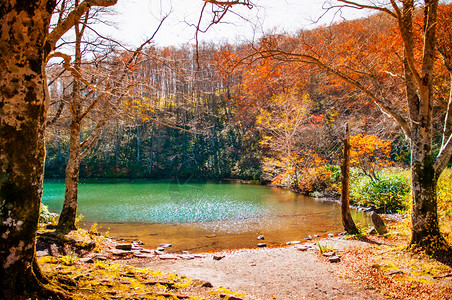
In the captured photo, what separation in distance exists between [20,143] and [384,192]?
14456mm

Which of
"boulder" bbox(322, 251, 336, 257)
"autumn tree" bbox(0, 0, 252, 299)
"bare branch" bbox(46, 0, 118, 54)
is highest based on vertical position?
"bare branch" bbox(46, 0, 118, 54)

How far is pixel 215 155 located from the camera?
31.1 meters

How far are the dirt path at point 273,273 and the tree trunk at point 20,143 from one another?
8.74 feet

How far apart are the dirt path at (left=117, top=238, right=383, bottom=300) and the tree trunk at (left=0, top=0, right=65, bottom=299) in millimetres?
2664

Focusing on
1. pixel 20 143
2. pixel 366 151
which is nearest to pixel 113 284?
pixel 20 143

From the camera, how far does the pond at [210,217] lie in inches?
380

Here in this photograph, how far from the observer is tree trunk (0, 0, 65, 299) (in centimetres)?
220

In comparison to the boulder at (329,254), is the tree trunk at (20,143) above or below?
above

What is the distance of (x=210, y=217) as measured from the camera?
506 inches

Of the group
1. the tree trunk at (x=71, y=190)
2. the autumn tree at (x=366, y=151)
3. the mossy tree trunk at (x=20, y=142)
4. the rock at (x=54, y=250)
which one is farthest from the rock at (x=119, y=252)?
the autumn tree at (x=366, y=151)

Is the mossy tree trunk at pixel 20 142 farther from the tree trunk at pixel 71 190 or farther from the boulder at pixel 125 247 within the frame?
the tree trunk at pixel 71 190

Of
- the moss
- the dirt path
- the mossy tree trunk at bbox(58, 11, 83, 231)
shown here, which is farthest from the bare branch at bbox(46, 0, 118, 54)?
the dirt path

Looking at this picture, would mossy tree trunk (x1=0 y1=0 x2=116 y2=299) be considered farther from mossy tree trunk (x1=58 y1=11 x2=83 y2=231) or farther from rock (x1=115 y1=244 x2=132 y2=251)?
mossy tree trunk (x1=58 y1=11 x2=83 y2=231)

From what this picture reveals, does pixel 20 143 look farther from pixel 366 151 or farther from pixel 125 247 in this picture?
pixel 366 151
